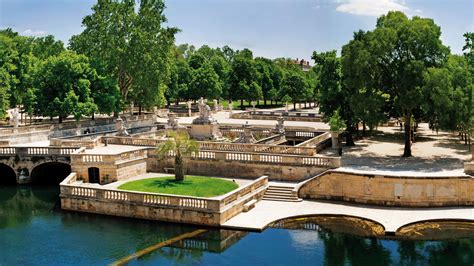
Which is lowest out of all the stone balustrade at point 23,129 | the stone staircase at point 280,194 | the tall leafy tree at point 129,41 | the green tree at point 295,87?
the stone staircase at point 280,194

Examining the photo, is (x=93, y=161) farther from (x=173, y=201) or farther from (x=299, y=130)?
(x=299, y=130)

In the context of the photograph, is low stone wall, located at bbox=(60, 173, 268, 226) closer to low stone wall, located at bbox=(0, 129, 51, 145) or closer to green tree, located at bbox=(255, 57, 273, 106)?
low stone wall, located at bbox=(0, 129, 51, 145)

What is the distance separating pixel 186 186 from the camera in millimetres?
35594

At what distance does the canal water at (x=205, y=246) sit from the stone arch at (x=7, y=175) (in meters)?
13.1

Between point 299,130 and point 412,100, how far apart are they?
51.1ft

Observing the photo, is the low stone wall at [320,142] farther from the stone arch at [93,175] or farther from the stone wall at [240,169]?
the stone arch at [93,175]

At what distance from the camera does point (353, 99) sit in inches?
1641

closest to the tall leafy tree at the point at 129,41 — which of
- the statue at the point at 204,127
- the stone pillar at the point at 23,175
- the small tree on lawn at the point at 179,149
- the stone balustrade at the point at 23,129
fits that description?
the stone balustrade at the point at 23,129

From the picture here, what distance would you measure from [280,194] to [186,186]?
19.8 ft

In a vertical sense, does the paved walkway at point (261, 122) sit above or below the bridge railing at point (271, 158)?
above

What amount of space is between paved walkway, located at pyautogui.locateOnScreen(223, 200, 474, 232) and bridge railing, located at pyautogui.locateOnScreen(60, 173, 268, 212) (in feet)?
3.53

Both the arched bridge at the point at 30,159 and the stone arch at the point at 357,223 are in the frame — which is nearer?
the stone arch at the point at 357,223

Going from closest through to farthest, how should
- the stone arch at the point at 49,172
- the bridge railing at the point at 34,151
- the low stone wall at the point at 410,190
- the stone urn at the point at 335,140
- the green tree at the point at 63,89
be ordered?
the low stone wall at the point at 410,190
the bridge railing at the point at 34,151
the stone arch at the point at 49,172
the stone urn at the point at 335,140
the green tree at the point at 63,89

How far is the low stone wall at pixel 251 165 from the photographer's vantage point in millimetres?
37062
